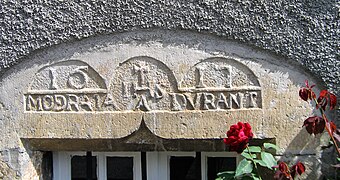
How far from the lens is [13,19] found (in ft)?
8.54

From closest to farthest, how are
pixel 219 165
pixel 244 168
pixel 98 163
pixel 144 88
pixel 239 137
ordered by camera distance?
pixel 239 137
pixel 244 168
pixel 144 88
pixel 219 165
pixel 98 163

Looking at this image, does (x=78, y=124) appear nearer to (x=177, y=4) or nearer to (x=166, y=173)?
(x=166, y=173)

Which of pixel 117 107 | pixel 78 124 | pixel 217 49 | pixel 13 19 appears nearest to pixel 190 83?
pixel 217 49

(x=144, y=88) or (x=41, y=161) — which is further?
(x=41, y=161)

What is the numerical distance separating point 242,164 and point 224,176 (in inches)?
5.1

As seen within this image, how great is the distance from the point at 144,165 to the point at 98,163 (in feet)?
0.84

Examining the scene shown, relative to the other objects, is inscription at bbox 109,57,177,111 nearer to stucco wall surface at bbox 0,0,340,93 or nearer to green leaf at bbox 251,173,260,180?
stucco wall surface at bbox 0,0,340,93

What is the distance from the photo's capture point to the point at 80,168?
286 cm

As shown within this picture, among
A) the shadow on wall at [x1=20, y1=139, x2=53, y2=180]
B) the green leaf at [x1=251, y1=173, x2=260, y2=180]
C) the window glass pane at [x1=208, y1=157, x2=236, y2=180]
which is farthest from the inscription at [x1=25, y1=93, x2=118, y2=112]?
the green leaf at [x1=251, y1=173, x2=260, y2=180]

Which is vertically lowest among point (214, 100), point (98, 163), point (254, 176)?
point (254, 176)

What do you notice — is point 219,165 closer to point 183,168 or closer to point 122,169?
point 183,168

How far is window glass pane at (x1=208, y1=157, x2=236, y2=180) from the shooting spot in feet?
8.93

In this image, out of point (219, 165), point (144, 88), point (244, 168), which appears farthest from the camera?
point (219, 165)

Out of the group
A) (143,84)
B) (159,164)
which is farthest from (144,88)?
(159,164)
